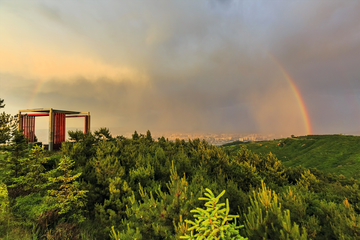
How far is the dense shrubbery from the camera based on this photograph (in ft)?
10.9

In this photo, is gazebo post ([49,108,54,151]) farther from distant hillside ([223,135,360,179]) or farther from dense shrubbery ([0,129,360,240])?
distant hillside ([223,135,360,179])

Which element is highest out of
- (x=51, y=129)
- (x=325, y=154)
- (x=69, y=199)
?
(x=51, y=129)

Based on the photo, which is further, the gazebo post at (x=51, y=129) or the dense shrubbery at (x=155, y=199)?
the gazebo post at (x=51, y=129)

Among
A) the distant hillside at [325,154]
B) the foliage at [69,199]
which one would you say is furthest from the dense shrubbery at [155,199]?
the distant hillside at [325,154]

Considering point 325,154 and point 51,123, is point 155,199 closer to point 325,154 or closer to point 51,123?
point 51,123

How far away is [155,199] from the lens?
5.38m

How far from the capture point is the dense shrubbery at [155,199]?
3.31 meters

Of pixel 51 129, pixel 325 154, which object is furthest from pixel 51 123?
pixel 325 154

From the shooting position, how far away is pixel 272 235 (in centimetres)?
294

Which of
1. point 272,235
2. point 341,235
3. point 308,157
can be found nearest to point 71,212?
point 272,235

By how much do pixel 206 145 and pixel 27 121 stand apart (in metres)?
19.1

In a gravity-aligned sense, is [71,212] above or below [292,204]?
below

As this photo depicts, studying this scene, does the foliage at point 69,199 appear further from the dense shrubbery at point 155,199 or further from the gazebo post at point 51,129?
the gazebo post at point 51,129

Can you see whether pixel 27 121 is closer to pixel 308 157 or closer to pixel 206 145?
pixel 206 145
